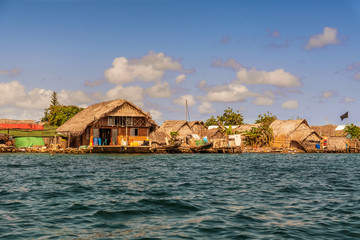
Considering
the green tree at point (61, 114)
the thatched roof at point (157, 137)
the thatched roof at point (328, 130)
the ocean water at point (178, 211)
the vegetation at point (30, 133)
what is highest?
the green tree at point (61, 114)

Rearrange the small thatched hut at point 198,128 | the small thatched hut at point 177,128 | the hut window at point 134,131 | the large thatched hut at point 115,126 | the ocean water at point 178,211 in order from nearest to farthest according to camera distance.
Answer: the ocean water at point 178,211 → the large thatched hut at point 115,126 → the hut window at point 134,131 → the small thatched hut at point 177,128 → the small thatched hut at point 198,128

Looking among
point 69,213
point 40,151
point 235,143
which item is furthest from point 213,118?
point 69,213

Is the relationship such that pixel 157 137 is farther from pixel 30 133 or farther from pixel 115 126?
pixel 30 133

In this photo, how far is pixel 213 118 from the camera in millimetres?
81188

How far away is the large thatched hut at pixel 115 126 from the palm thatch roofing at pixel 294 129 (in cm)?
2374

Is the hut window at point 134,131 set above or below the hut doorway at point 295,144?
above

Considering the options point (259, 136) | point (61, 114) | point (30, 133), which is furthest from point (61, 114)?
point (259, 136)

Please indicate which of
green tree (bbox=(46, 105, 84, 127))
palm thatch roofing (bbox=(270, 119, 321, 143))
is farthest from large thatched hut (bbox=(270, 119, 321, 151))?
green tree (bbox=(46, 105, 84, 127))

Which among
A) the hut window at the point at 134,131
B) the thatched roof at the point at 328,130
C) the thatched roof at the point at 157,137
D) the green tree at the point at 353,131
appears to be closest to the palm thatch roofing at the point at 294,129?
the green tree at the point at 353,131

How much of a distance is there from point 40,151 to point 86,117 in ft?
23.3

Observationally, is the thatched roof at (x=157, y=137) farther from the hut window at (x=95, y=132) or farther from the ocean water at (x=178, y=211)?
the ocean water at (x=178, y=211)

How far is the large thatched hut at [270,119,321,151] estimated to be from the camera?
192 feet

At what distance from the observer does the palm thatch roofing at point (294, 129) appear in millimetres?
59000

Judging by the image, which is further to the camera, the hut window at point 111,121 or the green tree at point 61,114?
the green tree at point 61,114
